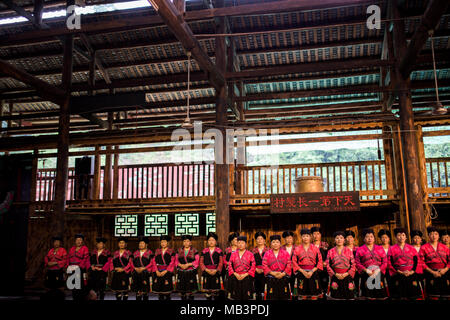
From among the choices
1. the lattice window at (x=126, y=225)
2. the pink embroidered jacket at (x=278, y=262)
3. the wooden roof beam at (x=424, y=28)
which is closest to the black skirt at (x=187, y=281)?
the pink embroidered jacket at (x=278, y=262)

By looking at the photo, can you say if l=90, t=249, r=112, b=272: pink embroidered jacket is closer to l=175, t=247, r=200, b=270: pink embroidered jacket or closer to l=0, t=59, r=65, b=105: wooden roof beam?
l=175, t=247, r=200, b=270: pink embroidered jacket

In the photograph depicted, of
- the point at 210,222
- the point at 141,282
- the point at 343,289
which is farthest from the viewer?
the point at 210,222

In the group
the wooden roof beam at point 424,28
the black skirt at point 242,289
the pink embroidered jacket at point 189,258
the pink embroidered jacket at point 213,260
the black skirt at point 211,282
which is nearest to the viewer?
the wooden roof beam at point 424,28

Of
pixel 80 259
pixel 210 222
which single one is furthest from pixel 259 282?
pixel 80 259

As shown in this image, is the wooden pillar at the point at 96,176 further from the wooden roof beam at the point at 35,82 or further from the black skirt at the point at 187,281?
the black skirt at the point at 187,281

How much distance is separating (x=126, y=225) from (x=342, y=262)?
707 cm

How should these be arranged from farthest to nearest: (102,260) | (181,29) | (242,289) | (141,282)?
(102,260)
(141,282)
(242,289)
(181,29)

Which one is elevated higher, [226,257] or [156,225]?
[156,225]

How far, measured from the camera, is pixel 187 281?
8812 mm

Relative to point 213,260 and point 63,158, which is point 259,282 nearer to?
point 213,260

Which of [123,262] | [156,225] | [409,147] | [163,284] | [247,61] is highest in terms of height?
[247,61]

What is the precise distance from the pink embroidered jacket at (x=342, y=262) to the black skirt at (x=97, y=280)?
5.15 m

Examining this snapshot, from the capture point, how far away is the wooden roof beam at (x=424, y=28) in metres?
6.04
